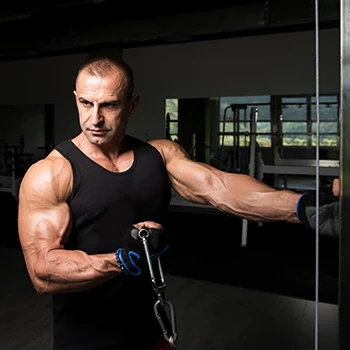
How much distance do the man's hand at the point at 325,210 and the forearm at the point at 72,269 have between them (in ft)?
1.64

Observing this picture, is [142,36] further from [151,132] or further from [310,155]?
[310,155]

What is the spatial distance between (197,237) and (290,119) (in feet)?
9.16

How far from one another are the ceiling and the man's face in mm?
3386

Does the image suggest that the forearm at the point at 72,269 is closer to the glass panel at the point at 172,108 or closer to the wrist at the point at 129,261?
the wrist at the point at 129,261

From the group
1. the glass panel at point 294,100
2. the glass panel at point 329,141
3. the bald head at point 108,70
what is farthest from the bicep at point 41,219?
the glass panel at point 329,141

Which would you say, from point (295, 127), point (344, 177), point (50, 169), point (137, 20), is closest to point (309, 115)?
point (295, 127)

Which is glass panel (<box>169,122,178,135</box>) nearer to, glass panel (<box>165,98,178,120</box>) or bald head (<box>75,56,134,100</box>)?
glass panel (<box>165,98,178,120</box>)

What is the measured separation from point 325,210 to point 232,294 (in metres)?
1.99

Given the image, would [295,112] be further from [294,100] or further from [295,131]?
[295,131]

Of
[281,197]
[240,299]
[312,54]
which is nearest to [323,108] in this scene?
[312,54]

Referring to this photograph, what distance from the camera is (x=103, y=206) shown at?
1150 millimetres

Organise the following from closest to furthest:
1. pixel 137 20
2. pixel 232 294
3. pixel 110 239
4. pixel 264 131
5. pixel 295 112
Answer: pixel 110 239
pixel 232 294
pixel 137 20
pixel 295 112
pixel 264 131

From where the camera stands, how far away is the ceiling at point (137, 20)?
175 inches

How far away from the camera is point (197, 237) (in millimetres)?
4344
